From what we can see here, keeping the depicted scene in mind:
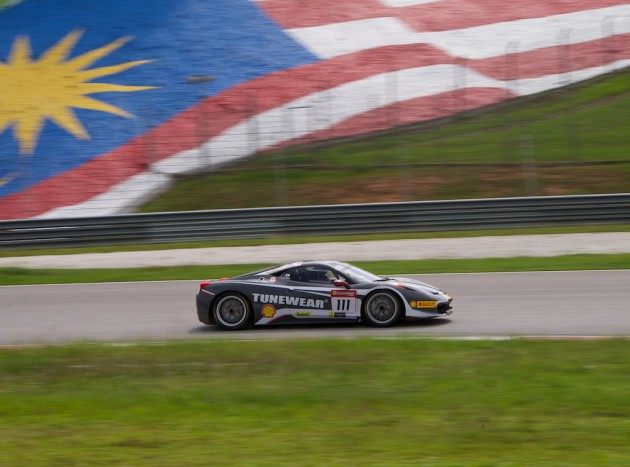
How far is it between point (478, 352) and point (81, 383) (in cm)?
406

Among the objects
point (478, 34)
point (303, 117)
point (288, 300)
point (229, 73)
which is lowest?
point (288, 300)

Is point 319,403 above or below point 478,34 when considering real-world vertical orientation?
below

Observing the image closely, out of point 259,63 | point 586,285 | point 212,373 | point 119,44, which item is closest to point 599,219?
point 586,285

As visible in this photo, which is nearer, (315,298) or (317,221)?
(315,298)

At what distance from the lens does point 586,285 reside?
13328mm

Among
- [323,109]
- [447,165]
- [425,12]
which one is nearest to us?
[447,165]

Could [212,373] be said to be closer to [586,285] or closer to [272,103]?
[586,285]

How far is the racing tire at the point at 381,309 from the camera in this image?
10.9 meters

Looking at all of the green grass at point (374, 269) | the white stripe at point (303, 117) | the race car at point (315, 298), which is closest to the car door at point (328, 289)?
the race car at point (315, 298)

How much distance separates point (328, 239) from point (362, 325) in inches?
369

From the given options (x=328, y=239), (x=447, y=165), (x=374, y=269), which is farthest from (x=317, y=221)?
(x=447, y=165)

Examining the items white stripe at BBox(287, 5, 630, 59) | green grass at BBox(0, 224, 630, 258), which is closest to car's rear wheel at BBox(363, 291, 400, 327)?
green grass at BBox(0, 224, 630, 258)

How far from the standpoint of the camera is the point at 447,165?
24047 millimetres

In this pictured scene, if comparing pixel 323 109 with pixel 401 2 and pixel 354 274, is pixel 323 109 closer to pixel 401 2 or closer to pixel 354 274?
pixel 401 2
